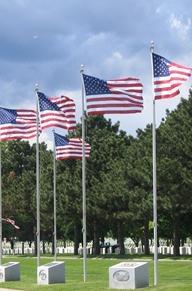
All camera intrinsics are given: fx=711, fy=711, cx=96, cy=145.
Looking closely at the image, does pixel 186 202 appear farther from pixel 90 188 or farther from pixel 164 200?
pixel 90 188

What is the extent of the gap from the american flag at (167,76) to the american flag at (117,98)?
1.34 metres

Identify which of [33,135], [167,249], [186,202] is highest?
[33,135]

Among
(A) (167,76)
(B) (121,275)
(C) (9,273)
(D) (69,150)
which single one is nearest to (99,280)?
(C) (9,273)

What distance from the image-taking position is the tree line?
2042 inches

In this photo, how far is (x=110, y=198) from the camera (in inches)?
2400

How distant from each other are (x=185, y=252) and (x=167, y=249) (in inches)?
338

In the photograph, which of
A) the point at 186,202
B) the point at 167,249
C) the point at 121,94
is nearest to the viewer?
the point at 121,94

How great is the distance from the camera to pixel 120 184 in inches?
2359

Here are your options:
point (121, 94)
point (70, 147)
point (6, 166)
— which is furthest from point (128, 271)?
point (6, 166)

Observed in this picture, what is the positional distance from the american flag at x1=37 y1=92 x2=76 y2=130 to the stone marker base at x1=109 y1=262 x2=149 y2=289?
9.52 m

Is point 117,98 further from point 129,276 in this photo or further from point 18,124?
point 18,124

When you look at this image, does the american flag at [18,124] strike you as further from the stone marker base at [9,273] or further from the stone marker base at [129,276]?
the stone marker base at [129,276]

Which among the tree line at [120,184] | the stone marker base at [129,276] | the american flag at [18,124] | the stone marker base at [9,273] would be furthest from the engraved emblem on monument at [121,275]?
the tree line at [120,184]

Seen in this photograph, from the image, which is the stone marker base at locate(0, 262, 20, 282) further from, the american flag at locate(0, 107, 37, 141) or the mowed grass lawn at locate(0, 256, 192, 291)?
the american flag at locate(0, 107, 37, 141)
